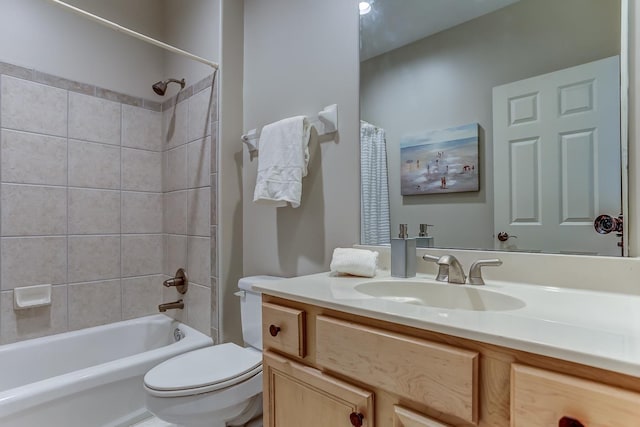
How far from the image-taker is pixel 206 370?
1344 mm

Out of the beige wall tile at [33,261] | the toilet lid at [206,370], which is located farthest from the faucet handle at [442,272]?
the beige wall tile at [33,261]

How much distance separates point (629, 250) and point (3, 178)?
2555 mm

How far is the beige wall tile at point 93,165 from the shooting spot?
1.92 m

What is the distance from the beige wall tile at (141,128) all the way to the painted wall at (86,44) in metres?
0.11

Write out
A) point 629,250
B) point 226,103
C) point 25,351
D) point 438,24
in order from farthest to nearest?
point 226,103
point 25,351
point 438,24
point 629,250

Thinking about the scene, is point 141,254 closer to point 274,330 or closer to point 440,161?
point 274,330

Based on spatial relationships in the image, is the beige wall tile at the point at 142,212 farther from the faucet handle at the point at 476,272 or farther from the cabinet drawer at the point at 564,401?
the cabinet drawer at the point at 564,401

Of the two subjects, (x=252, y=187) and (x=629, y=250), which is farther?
(x=252, y=187)

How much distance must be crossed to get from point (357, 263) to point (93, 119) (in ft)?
6.01

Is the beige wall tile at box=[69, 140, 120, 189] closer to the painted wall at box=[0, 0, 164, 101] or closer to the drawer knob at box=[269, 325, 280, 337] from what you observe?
the painted wall at box=[0, 0, 164, 101]

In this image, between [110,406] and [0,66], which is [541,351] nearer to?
[110,406]

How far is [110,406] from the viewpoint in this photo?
4.75 feet

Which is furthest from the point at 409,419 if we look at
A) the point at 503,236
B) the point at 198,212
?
the point at 198,212

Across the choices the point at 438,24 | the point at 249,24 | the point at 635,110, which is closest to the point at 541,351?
the point at 635,110
